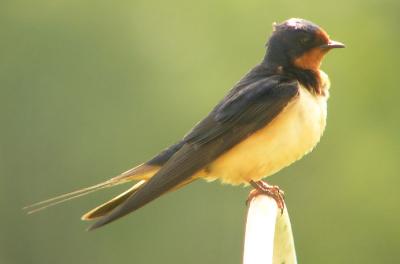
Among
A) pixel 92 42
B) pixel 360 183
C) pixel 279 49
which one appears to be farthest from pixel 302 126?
pixel 360 183

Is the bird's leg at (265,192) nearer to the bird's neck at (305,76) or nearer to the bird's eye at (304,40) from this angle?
the bird's neck at (305,76)

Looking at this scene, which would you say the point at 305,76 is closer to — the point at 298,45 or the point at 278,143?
the point at 298,45

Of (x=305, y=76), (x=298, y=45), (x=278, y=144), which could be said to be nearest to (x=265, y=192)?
(x=278, y=144)

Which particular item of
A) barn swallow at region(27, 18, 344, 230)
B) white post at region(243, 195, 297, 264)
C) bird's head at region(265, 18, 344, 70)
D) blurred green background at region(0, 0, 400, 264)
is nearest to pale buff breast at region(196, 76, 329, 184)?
barn swallow at region(27, 18, 344, 230)

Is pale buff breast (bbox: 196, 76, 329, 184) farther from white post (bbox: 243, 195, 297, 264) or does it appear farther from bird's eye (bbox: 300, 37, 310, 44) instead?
white post (bbox: 243, 195, 297, 264)

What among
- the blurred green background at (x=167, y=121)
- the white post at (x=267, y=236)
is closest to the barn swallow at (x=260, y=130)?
the white post at (x=267, y=236)

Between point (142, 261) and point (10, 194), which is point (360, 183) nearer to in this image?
point (142, 261)

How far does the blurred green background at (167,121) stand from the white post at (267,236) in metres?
5.00

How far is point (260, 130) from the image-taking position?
4586 mm

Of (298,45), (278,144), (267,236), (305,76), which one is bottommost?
(267,236)

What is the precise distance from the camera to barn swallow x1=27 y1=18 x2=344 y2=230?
4.51m

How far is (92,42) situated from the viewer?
1104 centimetres

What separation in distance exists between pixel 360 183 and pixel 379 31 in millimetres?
1967

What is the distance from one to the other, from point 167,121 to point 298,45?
5.88m
